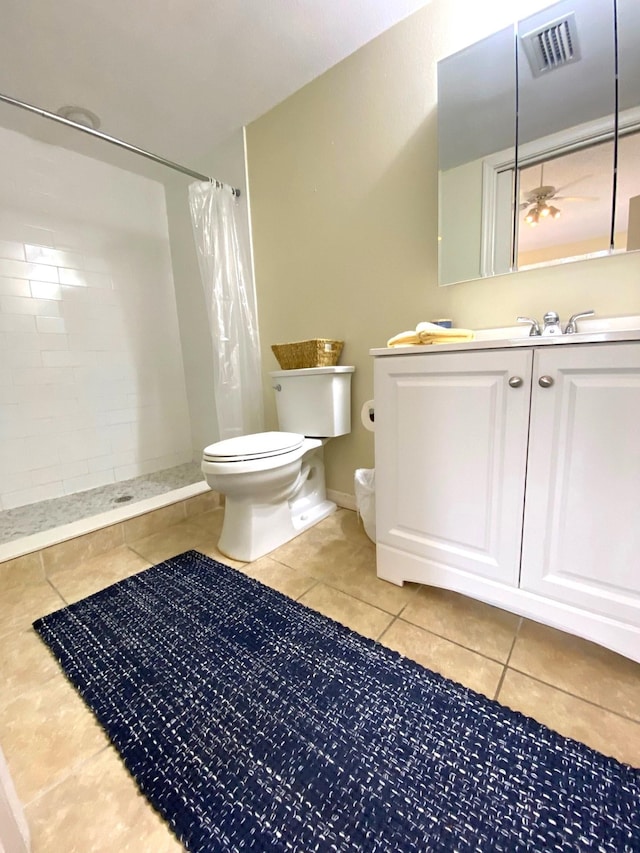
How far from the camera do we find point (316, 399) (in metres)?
1.61

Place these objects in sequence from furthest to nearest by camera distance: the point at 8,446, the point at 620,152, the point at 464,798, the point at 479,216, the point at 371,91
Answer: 1. the point at 8,446
2. the point at 371,91
3. the point at 479,216
4. the point at 620,152
5. the point at 464,798

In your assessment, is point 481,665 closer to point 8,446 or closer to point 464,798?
point 464,798

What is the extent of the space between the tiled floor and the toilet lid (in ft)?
1.42

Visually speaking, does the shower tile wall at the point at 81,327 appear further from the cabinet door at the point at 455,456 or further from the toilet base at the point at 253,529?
the cabinet door at the point at 455,456

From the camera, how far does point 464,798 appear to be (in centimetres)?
62

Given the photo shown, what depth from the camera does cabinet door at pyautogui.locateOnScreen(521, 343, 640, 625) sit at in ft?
2.51

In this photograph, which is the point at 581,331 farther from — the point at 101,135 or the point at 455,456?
the point at 101,135

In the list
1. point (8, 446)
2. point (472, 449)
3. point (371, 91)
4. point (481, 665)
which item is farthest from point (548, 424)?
point (8, 446)

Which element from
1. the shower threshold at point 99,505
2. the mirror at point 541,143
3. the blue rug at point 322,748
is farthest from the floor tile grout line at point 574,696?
the shower threshold at point 99,505

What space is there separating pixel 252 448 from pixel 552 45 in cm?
161

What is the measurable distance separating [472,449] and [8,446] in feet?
7.36

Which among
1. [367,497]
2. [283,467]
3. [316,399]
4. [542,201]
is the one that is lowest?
[367,497]

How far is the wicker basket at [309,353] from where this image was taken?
1.59 meters

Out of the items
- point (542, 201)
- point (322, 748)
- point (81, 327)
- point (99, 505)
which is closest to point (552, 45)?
point (542, 201)
